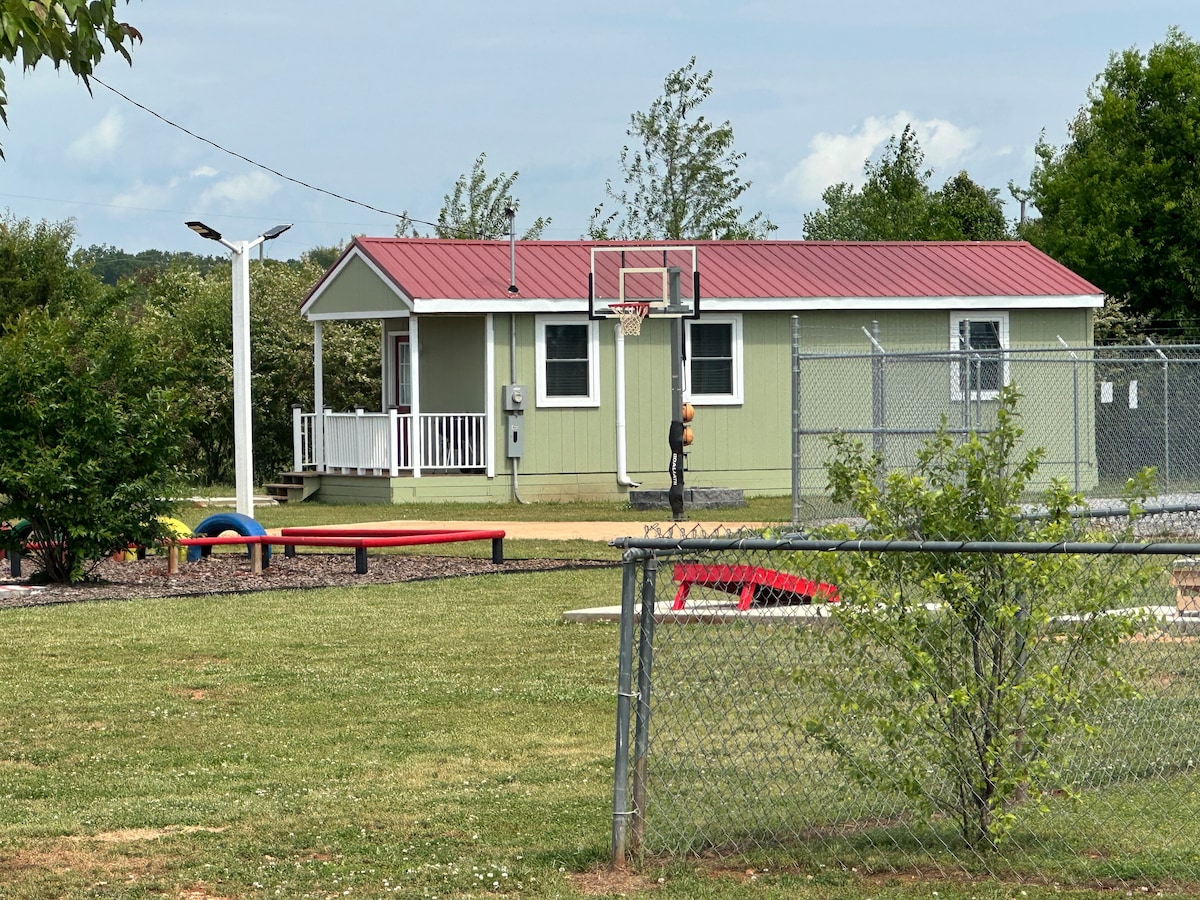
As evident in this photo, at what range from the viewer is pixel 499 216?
48.1 m

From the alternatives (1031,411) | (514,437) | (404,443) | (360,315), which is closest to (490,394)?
(514,437)

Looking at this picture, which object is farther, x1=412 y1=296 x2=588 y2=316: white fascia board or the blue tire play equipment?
x1=412 y1=296 x2=588 y2=316: white fascia board

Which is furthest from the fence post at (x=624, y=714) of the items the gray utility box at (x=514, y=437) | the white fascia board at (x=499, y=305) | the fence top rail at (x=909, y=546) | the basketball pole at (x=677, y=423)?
the gray utility box at (x=514, y=437)

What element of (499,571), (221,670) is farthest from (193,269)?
(221,670)

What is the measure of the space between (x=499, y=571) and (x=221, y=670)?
19.0 feet

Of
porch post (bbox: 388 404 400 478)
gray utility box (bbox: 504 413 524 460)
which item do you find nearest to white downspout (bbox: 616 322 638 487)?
gray utility box (bbox: 504 413 524 460)

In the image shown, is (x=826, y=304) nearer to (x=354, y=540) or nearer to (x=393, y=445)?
(x=393, y=445)

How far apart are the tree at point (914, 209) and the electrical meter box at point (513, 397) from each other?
23049 millimetres

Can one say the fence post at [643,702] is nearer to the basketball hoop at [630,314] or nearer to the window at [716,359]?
the basketball hoop at [630,314]

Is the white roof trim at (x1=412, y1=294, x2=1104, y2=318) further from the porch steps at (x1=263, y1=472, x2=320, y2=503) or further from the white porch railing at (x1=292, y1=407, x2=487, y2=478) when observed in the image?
the porch steps at (x1=263, y1=472, x2=320, y2=503)

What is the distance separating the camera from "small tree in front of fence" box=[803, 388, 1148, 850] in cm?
593

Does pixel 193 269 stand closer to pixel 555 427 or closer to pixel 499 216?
pixel 499 216

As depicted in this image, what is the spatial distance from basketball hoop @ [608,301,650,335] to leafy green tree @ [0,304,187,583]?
9.19m

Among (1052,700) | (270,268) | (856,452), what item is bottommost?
(1052,700)
